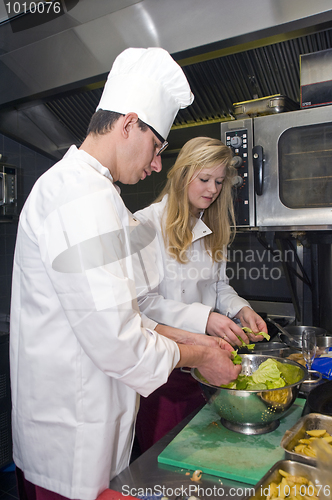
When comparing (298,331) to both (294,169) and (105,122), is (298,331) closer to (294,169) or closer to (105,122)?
(294,169)

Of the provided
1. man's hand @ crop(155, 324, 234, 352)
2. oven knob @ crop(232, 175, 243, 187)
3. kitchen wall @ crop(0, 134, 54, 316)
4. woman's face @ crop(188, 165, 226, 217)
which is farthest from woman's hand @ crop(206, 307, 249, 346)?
kitchen wall @ crop(0, 134, 54, 316)

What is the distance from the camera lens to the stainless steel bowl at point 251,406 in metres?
0.99

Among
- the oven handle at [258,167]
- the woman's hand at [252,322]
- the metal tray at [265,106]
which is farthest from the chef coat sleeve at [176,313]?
the metal tray at [265,106]

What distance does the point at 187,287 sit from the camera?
73.7 inches

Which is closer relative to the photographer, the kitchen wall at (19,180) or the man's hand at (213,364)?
the man's hand at (213,364)

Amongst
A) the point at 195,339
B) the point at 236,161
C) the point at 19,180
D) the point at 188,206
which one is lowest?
the point at 195,339

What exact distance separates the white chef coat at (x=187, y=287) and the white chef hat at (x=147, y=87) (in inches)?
30.3

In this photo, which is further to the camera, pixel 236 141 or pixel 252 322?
pixel 236 141

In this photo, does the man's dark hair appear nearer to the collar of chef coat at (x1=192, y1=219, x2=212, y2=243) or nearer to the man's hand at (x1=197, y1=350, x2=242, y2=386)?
the man's hand at (x1=197, y1=350, x2=242, y2=386)

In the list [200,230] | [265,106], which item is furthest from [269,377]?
[265,106]
